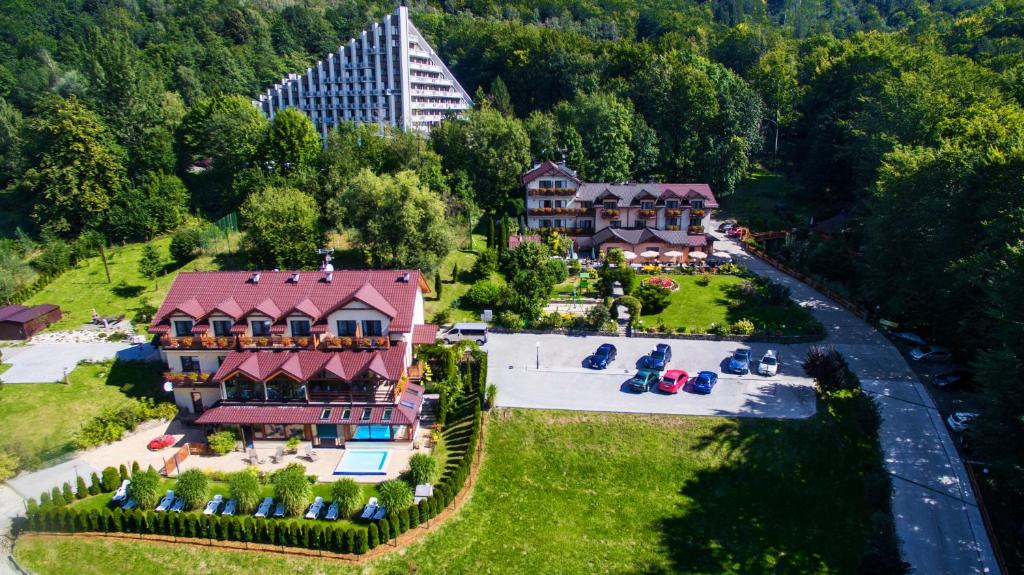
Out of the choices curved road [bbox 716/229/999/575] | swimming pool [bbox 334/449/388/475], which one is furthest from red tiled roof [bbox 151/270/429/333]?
curved road [bbox 716/229/999/575]

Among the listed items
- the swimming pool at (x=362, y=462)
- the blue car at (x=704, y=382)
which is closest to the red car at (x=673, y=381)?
the blue car at (x=704, y=382)

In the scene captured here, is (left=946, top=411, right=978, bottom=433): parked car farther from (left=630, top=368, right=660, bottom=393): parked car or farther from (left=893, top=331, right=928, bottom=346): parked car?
(left=630, top=368, right=660, bottom=393): parked car

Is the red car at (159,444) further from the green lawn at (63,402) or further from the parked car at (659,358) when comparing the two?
the parked car at (659,358)

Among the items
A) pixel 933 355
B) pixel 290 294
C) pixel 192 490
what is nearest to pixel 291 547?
pixel 192 490

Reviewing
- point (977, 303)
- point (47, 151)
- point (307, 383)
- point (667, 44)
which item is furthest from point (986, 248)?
point (47, 151)

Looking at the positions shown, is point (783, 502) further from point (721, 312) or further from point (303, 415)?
point (303, 415)

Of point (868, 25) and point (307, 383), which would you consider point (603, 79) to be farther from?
point (868, 25)
